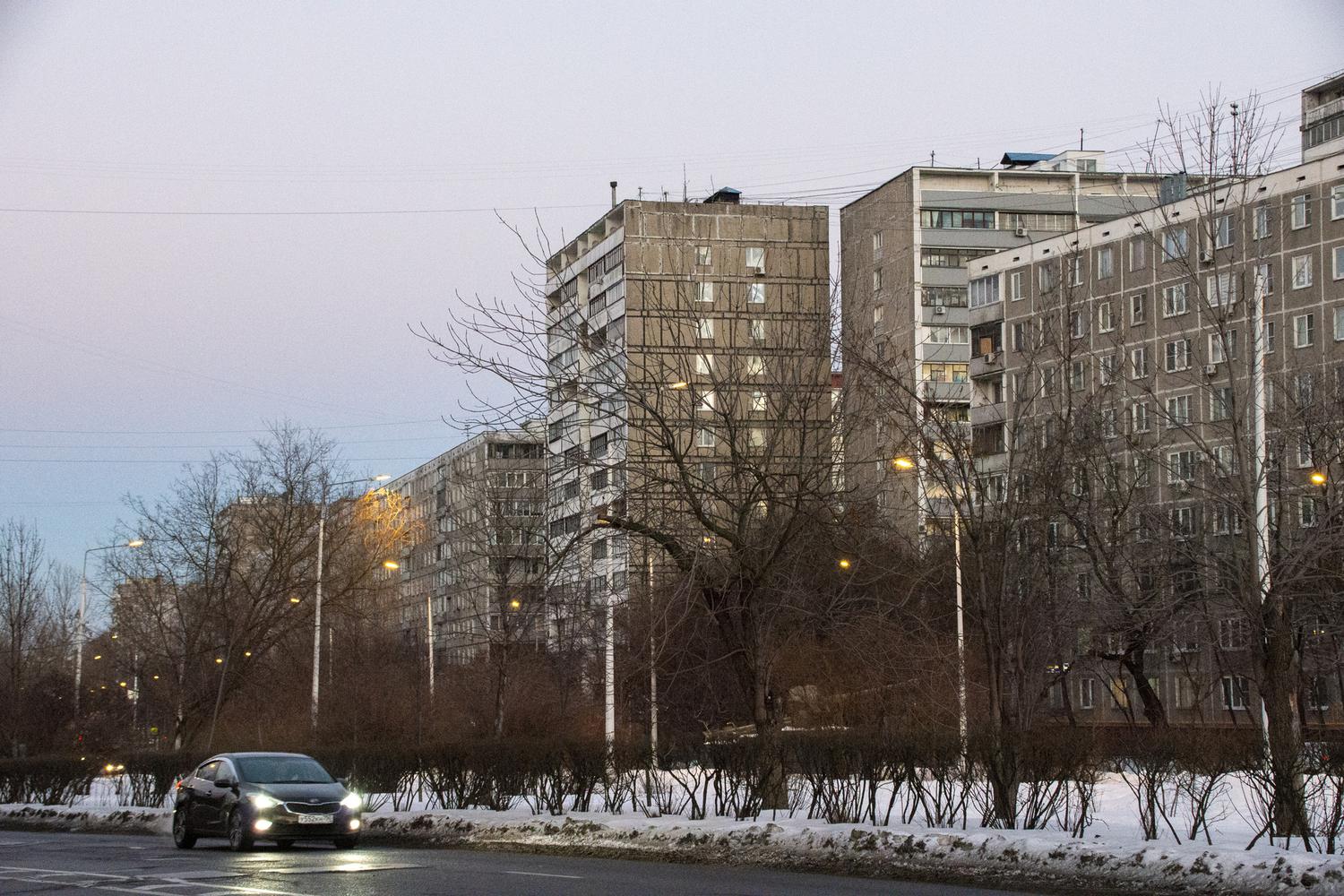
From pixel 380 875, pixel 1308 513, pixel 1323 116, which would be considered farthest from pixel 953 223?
pixel 380 875

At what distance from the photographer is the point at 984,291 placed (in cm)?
8562

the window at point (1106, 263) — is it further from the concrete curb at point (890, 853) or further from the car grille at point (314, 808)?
the car grille at point (314, 808)

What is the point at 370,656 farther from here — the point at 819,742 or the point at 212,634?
the point at 819,742

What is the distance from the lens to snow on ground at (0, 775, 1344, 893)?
1592 cm

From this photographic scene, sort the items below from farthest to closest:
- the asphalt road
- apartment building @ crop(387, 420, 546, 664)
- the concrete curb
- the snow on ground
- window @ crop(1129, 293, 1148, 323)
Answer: window @ crop(1129, 293, 1148, 323), apartment building @ crop(387, 420, 546, 664), the asphalt road, the snow on ground, the concrete curb

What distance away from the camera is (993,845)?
1831 centimetres

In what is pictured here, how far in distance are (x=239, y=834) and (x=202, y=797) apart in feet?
4.43

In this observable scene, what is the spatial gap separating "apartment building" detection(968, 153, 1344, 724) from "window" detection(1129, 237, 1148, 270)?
14 cm

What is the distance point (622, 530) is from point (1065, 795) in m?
8.50

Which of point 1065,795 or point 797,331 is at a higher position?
point 797,331

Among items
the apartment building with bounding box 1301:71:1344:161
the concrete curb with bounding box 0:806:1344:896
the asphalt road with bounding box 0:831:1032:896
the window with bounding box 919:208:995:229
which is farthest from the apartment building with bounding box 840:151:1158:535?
the asphalt road with bounding box 0:831:1032:896

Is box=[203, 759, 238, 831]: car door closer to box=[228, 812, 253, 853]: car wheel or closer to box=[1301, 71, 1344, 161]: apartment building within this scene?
box=[228, 812, 253, 853]: car wheel

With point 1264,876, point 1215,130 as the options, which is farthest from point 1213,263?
point 1264,876

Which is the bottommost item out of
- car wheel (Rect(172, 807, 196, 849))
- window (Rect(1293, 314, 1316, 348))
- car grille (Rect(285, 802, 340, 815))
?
car wheel (Rect(172, 807, 196, 849))
